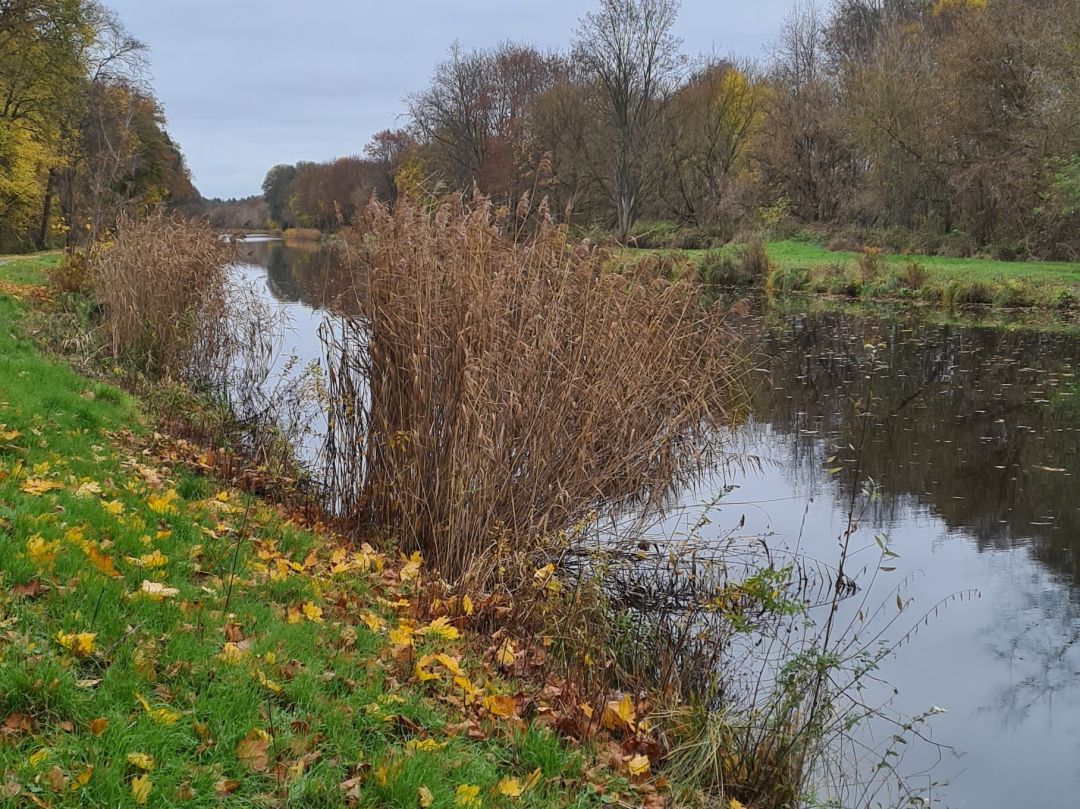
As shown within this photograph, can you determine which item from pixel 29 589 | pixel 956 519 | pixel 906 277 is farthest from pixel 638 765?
pixel 906 277

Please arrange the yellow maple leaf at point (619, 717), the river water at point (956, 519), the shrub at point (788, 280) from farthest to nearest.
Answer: the shrub at point (788, 280)
the river water at point (956, 519)
the yellow maple leaf at point (619, 717)

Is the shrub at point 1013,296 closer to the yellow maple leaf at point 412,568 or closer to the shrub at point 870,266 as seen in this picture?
the shrub at point 870,266

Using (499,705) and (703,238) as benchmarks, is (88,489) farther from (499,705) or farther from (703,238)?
(703,238)

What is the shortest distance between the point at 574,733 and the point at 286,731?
143cm

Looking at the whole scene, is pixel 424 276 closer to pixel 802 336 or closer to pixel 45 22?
pixel 802 336

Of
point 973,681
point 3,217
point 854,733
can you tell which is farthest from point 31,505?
point 3,217

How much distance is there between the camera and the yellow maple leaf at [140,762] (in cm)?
276

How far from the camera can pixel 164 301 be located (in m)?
12.2

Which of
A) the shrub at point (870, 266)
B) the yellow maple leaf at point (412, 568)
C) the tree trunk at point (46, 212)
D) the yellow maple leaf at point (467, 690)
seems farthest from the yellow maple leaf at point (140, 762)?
the tree trunk at point (46, 212)

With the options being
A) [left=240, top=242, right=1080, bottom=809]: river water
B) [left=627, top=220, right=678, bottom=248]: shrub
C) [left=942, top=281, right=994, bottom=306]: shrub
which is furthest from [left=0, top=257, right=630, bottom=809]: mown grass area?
[left=627, top=220, right=678, bottom=248]: shrub

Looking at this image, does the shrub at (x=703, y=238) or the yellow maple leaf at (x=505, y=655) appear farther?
the shrub at (x=703, y=238)

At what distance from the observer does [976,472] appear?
9.50 m

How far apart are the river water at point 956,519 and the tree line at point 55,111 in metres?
13.6

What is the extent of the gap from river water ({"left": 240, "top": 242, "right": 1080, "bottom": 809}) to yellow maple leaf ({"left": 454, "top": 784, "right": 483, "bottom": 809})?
2.57m
